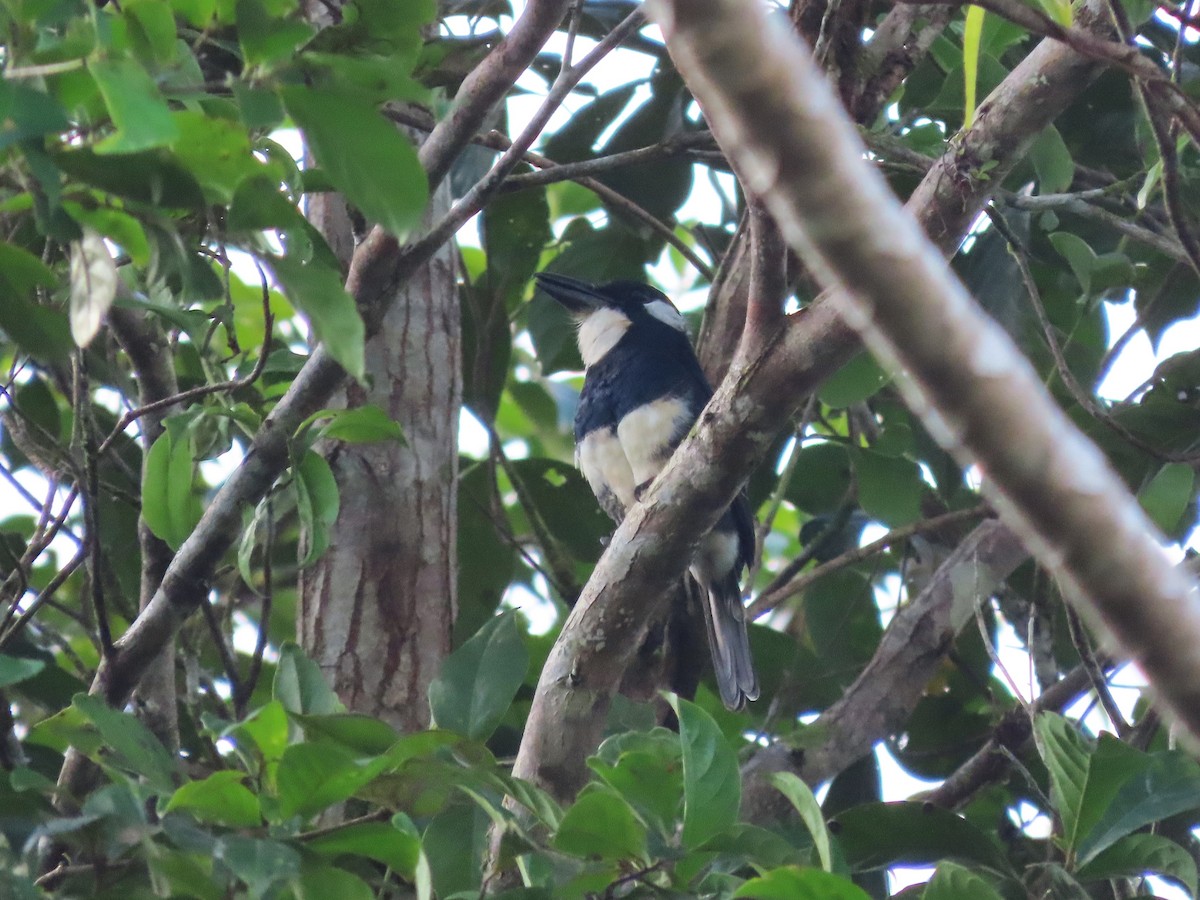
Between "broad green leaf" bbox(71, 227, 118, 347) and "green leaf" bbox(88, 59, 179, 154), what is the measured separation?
0.47ft

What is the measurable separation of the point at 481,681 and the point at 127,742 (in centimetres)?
43

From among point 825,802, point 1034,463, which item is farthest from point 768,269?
point 825,802

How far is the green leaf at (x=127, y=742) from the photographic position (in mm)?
1335

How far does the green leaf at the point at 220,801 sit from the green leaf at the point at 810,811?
0.51 meters

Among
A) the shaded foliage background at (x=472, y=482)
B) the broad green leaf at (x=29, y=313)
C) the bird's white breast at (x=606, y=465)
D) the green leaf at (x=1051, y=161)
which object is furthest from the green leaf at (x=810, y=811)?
the bird's white breast at (x=606, y=465)

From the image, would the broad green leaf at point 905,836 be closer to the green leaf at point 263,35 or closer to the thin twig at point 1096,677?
A: the thin twig at point 1096,677

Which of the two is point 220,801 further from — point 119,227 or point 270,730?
point 119,227

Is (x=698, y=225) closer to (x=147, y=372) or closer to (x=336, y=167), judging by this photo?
(x=147, y=372)

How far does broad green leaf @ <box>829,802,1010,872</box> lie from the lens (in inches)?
78.0

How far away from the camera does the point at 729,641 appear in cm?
316

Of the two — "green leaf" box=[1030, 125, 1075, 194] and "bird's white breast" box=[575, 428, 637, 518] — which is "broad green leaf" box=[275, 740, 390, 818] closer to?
"green leaf" box=[1030, 125, 1075, 194]

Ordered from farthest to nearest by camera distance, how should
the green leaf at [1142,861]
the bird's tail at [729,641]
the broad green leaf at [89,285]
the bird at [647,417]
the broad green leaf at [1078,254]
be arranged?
1. the bird at [647,417]
2. the bird's tail at [729,641]
3. the broad green leaf at [1078,254]
4. the green leaf at [1142,861]
5. the broad green leaf at [89,285]

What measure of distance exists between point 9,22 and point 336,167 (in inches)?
10.6

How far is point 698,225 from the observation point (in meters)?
3.25
